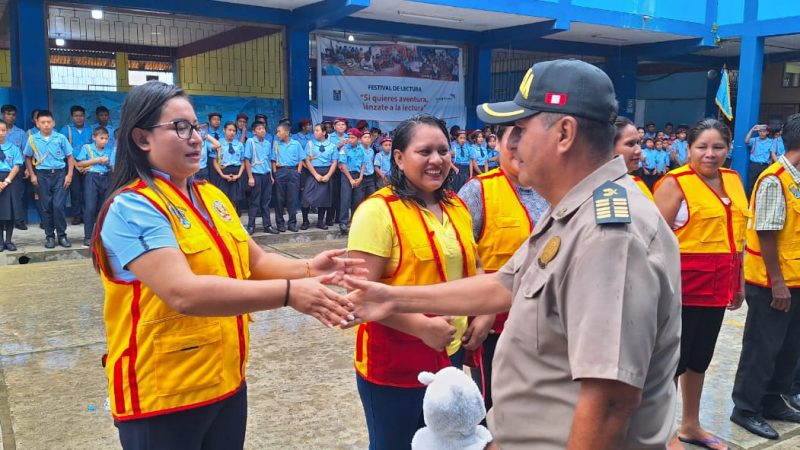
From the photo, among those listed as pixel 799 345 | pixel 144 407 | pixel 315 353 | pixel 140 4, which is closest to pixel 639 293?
pixel 144 407

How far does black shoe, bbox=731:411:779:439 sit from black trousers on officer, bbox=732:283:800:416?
3 centimetres

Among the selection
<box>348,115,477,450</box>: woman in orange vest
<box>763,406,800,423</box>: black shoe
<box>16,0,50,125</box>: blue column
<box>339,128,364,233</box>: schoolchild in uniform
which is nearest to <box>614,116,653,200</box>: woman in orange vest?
<box>348,115,477,450</box>: woman in orange vest

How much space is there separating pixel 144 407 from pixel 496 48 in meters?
13.8

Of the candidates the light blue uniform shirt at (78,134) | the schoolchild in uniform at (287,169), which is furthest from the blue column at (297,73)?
the light blue uniform shirt at (78,134)

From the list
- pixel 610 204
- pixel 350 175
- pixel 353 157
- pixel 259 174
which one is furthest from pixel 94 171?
pixel 610 204

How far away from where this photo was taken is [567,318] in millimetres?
1264

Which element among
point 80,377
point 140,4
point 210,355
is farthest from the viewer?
point 140,4

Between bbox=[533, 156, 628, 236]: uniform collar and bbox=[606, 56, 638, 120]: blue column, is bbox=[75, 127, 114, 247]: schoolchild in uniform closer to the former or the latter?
bbox=[533, 156, 628, 236]: uniform collar

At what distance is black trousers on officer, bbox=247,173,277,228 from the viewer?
34.5ft

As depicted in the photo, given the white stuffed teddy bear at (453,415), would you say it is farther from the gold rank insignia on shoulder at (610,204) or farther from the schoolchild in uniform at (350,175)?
the schoolchild in uniform at (350,175)

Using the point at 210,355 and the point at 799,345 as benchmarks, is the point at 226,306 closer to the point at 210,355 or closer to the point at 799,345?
the point at 210,355

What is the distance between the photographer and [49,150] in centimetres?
907

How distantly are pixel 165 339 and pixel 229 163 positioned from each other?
903 cm

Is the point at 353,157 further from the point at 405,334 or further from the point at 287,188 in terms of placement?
the point at 405,334
